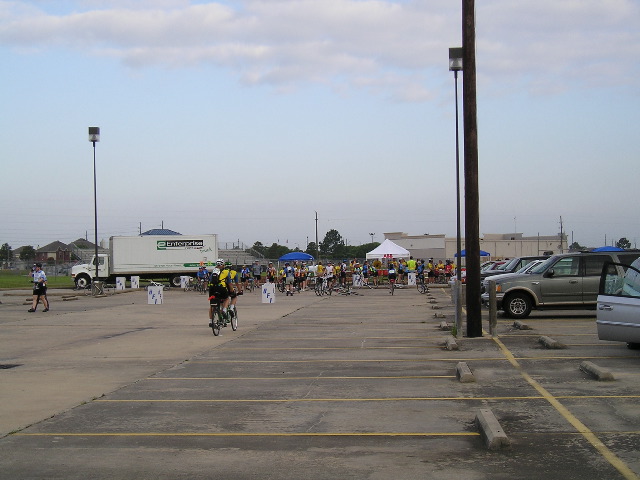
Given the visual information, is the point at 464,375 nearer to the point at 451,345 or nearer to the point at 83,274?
the point at 451,345

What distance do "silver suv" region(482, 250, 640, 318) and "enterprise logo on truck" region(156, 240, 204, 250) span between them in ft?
123

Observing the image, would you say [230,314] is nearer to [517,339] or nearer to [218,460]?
[517,339]

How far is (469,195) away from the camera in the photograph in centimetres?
Result: 1603

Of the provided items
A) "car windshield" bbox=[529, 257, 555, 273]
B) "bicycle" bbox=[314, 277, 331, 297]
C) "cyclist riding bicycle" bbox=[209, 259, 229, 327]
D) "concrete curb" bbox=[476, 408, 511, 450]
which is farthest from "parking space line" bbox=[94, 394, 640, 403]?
"bicycle" bbox=[314, 277, 331, 297]

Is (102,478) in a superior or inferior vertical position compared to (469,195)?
inferior

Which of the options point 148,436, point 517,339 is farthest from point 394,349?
point 148,436

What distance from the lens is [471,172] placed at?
15.9 m

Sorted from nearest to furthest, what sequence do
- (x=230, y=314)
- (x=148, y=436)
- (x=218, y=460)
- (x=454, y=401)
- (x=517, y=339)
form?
(x=218, y=460), (x=148, y=436), (x=454, y=401), (x=517, y=339), (x=230, y=314)

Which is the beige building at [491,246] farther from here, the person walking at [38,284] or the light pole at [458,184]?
the person walking at [38,284]

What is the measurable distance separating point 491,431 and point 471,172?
31.5 feet

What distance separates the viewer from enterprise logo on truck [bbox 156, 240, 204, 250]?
54.8 metres

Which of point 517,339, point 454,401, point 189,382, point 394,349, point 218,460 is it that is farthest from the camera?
point 517,339

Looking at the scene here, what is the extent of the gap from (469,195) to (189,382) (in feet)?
24.9

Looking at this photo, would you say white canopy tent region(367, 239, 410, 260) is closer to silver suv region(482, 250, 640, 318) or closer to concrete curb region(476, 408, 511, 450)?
silver suv region(482, 250, 640, 318)
